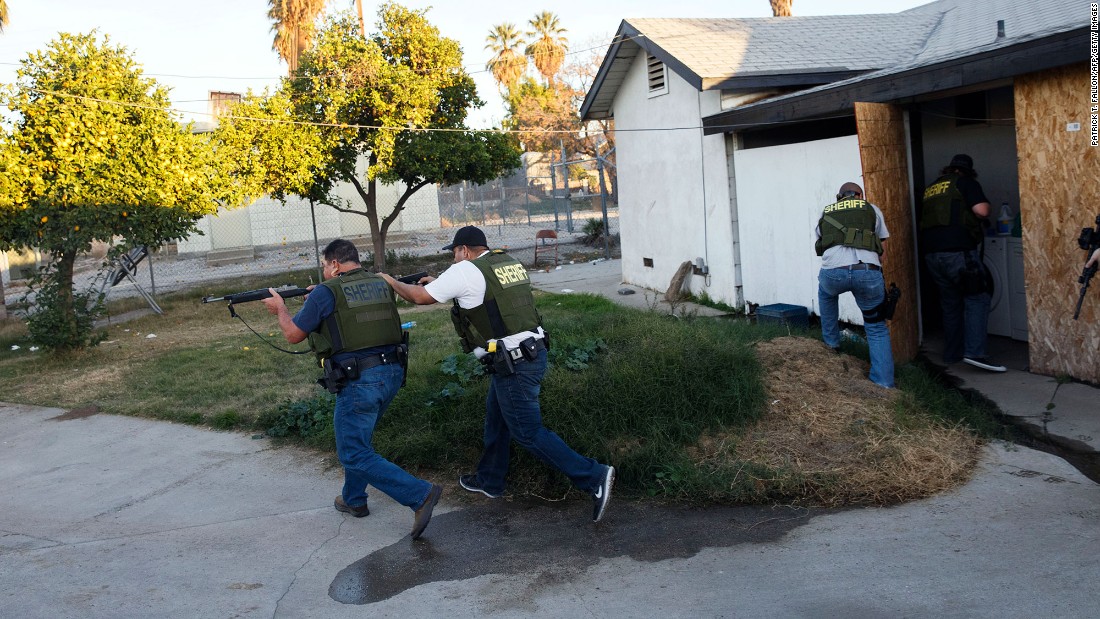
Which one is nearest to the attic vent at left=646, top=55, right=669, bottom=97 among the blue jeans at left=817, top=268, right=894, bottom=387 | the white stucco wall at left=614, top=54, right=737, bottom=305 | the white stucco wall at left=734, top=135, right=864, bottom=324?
the white stucco wall at left=614, top=54, right=737, bottom=305

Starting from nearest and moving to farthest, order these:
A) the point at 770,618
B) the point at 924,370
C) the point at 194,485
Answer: the point at 770,618, the point at 194,485, the point at 924,370

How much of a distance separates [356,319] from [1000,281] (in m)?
6.39

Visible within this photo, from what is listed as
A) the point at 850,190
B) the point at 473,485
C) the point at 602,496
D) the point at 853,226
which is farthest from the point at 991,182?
the point at 473,485

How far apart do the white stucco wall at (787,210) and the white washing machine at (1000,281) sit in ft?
4.10

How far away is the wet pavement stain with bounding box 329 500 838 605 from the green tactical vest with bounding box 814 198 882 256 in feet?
8.72

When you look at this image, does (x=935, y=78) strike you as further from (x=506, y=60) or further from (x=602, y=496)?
(x=506, y=60)

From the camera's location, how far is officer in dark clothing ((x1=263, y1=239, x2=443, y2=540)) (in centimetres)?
508

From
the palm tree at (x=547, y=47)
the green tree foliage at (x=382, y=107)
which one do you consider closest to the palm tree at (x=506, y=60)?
the palm tree at (x=547, y=47)

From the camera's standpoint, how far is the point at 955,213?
24.8ft

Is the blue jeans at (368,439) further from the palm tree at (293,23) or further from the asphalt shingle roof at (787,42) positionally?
the palm tree at (293,23)

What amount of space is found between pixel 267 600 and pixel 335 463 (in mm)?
2203

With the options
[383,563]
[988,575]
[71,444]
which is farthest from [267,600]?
[71,444]

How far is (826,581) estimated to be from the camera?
420cm

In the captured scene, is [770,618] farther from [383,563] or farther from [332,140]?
[332,140]
